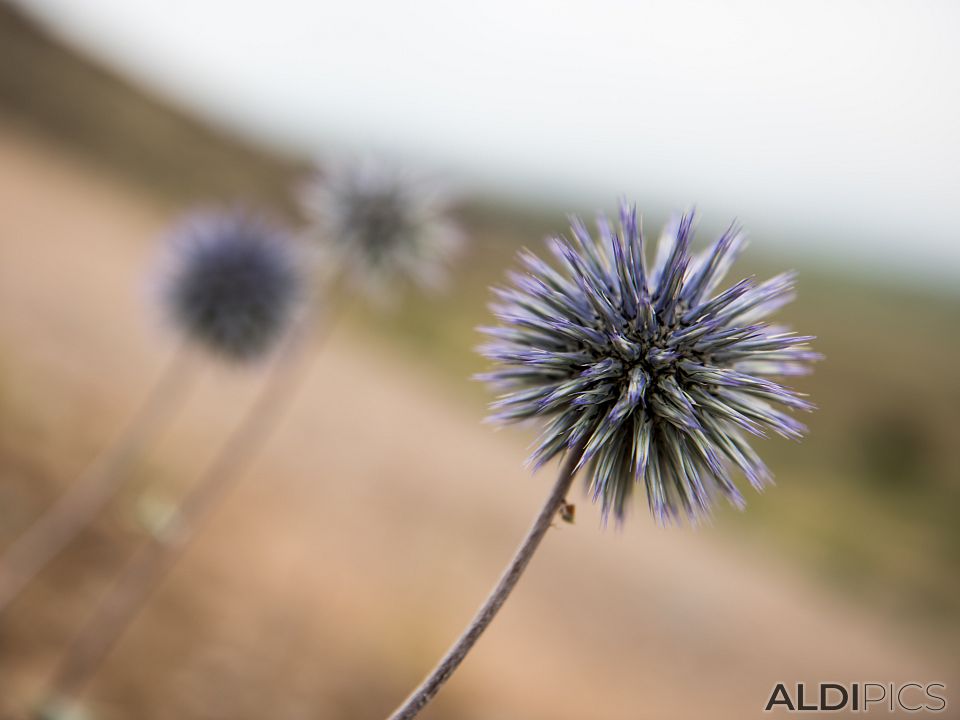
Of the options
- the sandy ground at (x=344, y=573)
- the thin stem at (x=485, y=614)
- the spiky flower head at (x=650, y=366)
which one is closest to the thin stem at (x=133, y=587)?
the sandy ground at (x=344, y=573)

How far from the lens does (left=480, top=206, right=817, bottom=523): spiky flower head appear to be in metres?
2.63

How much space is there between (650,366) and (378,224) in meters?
3.55

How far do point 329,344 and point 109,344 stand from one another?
6962mm

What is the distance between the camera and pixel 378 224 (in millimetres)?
5664

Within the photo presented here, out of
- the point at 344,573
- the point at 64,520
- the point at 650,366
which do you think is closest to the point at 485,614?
the point at 650,366

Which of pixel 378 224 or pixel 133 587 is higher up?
pixel 378 224

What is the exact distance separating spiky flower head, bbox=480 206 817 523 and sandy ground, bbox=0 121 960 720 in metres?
4.56

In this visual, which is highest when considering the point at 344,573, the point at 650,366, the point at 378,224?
the point at 378,224

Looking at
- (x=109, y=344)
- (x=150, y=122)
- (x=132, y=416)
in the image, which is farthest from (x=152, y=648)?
(x=150, y=122)

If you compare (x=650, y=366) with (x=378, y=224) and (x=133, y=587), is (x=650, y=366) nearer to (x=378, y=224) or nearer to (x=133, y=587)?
(x=378, y=224)

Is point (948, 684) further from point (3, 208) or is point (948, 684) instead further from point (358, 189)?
point (3, 208)

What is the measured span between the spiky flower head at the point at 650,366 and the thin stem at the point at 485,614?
161mm

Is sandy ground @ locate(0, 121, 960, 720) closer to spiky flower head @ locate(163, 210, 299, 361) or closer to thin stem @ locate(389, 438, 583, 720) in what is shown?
spiky flower head @ locate(163, 210, 299, 361)

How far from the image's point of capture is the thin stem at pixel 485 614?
7.90 feet
